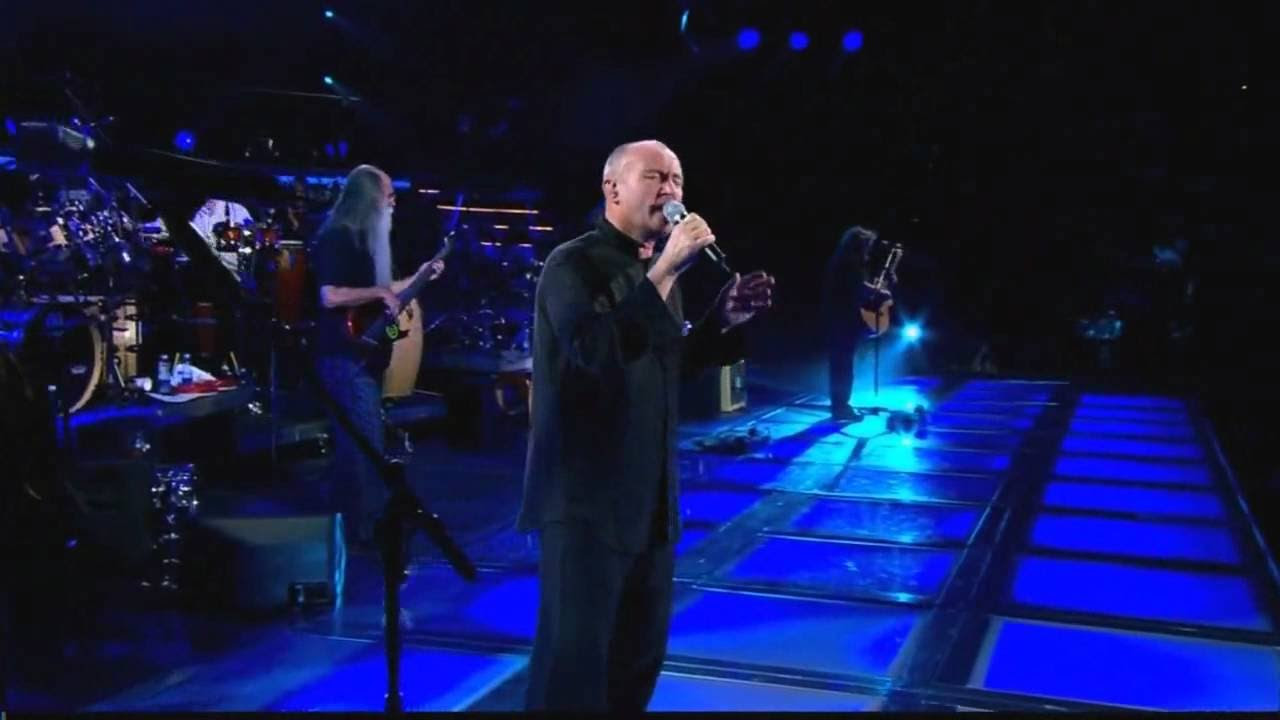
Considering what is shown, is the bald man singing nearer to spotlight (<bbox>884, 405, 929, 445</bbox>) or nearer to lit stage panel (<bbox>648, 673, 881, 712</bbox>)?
lit stage panel (<bbox>648, 673, 881, 712</bbox>)

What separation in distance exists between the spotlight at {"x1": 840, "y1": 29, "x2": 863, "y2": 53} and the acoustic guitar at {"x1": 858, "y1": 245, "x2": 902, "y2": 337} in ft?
10.9

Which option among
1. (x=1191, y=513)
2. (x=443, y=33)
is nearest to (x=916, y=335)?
(x=443, y=33)

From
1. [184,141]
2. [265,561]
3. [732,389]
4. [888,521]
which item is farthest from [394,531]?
[184,141]

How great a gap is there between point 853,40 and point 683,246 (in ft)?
39.0

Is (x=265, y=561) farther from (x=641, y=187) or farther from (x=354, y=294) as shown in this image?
(x=641, y=187)

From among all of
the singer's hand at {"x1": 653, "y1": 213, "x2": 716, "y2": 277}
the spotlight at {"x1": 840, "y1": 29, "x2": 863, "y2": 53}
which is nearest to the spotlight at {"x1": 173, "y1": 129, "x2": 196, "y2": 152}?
the spotlight at {"x1": 840, "y1": 29, "x2": 863, "y2": 53}

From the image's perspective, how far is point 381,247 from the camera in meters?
5.07

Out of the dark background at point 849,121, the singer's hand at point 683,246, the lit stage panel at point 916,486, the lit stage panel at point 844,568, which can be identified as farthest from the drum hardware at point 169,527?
the dark background at point 849,121

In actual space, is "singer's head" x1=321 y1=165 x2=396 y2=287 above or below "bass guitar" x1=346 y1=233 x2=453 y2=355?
above

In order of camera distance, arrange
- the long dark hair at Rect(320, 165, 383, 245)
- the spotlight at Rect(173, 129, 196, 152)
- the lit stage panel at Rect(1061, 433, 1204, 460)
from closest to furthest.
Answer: the long dark hair at Rect(320, 165, 383, 245), the lit stage panel at Rect(1061, 433, 1204, 460), the spotlight at Rect(173, 129, 196, 152)

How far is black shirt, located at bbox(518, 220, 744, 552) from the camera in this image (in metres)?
2.49


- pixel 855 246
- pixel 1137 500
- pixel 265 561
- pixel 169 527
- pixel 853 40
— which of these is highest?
pixel 853 40

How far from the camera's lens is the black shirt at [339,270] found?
4.96m

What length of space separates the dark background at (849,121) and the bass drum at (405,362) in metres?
3.64
